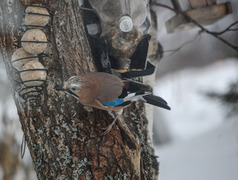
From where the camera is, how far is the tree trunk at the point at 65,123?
61.7 inches

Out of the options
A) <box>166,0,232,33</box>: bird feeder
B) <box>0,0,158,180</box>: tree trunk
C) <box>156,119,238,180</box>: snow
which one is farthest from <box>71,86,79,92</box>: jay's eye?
<box>156,119,238,180</box>: snow

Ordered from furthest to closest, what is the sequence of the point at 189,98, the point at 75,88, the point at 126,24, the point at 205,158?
the point at 189,98
the point at 205,158
the point at 126,24
the point at 75,88

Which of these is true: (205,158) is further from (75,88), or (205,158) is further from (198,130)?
(75,88)

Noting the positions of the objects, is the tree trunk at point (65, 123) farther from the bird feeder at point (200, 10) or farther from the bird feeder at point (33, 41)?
the bird feeder at point (200, 10)

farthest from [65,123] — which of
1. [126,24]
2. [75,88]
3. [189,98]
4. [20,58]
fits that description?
[189,98]

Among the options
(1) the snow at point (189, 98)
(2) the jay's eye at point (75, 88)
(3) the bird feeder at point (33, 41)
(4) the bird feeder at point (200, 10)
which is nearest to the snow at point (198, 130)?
(1) the snow at point (189, 98)

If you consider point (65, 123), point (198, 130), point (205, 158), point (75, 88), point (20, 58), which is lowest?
point (198, 130)

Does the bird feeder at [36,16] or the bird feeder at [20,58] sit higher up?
the bird feeder at [36,16]

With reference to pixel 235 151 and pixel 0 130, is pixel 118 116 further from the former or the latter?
pixel 235 151

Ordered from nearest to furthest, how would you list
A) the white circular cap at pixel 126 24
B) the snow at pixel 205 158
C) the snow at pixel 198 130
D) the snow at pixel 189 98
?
1. the white circular cap at pixel 126 24
2. the snow at pixel 205 158
3. the snow at pixel 198 130
4. the snow at pixel 189 98

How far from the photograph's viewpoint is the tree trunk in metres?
1.57

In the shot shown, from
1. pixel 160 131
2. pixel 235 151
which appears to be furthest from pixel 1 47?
pixel 160 131

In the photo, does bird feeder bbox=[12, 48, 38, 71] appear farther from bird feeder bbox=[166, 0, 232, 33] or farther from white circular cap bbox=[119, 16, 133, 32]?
bird feeder bbox=[166, 0, 232, 33]

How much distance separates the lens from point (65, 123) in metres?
1.59
